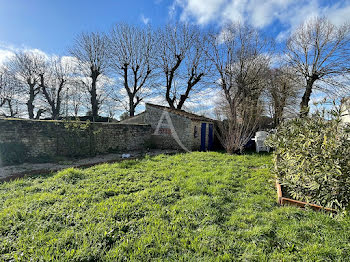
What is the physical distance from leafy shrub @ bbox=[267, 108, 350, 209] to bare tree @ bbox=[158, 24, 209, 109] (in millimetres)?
13288

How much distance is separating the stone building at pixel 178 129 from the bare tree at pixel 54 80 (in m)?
15.7

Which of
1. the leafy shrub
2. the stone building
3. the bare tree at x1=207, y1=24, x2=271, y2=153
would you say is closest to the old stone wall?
the stone building

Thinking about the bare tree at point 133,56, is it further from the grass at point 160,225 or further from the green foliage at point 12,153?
the grass at point 160,225

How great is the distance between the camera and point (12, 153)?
7.39m

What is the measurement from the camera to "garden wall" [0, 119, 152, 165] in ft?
24.6

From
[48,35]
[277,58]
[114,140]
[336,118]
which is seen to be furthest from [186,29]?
[336,118]

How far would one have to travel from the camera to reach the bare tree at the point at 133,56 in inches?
643

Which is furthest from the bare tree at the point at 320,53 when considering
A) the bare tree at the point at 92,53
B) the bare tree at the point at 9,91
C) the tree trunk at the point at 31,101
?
the bare tree at the point at 9,91

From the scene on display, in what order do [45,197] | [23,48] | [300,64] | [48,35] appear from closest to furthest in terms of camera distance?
[45,197], [48,35], [300,64], [23,48]

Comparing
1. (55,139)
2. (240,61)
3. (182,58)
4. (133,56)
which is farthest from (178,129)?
(133,56)

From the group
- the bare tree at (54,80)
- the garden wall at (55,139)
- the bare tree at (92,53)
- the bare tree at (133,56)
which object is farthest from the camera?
the bare tree at (54,80)

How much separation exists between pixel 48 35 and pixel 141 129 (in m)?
7.90

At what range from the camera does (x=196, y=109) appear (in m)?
20.0

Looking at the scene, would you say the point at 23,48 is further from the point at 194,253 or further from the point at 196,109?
the point at 194,253
